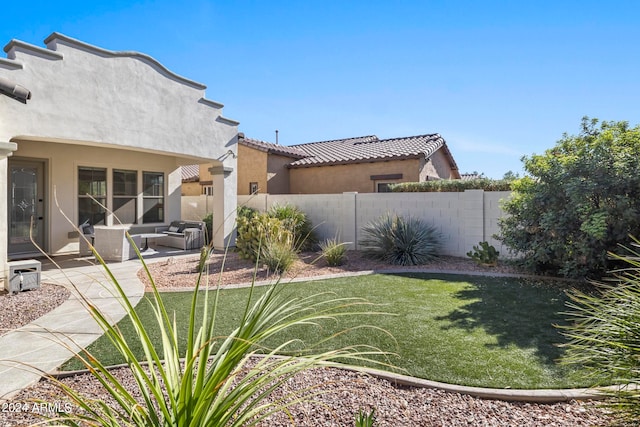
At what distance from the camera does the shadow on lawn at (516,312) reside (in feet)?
14.9

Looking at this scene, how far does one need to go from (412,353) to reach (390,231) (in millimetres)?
6535

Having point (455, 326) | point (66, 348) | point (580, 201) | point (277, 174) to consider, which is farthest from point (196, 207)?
point (66, 348)

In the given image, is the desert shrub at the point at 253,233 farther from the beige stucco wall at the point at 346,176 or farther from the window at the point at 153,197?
the beige stucco wall at the point at 346,176

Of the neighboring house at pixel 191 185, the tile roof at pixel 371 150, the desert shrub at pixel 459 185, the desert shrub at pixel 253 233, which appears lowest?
the desert shrub at pixel 253 233

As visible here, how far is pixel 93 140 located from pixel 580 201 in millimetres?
11028

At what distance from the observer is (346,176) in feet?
63.5

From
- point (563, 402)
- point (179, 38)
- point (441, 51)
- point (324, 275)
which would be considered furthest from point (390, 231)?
point (179, 38)

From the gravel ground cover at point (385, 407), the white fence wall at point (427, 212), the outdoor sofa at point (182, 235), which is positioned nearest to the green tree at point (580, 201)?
the white fence wall at point (427, 212)

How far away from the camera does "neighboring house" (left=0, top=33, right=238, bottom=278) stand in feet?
25.6

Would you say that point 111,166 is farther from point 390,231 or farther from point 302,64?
point 390,231

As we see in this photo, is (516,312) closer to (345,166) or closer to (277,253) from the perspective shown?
(277,253)

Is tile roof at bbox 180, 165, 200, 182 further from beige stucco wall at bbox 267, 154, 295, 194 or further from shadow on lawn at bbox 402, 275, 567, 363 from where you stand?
shadow on lawn at bbox 402, 275, 567, 363

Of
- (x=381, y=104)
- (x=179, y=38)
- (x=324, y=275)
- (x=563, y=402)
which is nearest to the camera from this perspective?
(x=563, y=402)

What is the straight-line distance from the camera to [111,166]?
12398 mm
